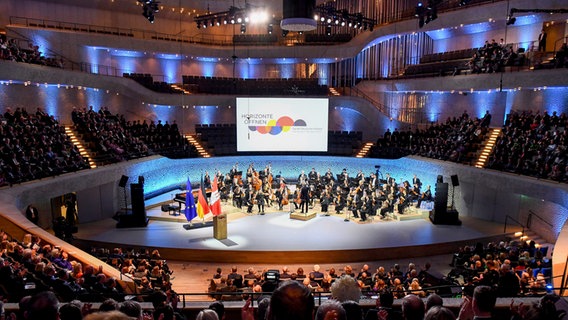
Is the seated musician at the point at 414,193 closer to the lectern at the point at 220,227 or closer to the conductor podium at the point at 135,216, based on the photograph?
the lectern at the point at 220,227

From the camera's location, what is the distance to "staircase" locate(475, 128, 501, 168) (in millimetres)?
17734

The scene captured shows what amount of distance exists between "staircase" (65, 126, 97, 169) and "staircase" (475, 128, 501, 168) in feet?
52.7

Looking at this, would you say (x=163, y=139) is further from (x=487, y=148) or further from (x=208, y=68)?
(x=487, y=148)

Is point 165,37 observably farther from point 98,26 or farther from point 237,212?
point 237,212

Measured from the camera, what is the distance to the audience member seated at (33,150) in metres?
13.6

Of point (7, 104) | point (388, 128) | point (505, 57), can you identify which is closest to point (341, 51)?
point (388, 128)

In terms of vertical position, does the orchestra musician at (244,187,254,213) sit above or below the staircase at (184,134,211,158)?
below

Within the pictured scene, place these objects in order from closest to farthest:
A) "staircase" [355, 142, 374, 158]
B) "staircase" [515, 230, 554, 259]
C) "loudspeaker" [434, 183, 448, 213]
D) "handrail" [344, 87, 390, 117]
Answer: "staircase" [515, 230, 554, 259]
"loudspeaker" [434, 183, 448, 213]
"staircase" [355, 142, 374, 158]
"handrail" [344, 87, 390, 117]

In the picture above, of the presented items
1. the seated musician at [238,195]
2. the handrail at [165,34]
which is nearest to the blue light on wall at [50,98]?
the handrail at [165,34]

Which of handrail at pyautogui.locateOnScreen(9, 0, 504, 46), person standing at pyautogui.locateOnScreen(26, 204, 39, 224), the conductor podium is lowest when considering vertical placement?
the conductor podium

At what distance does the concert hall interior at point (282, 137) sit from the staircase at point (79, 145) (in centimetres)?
13

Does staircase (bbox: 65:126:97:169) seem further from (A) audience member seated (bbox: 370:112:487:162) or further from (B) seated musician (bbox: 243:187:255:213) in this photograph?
(A) audience member seated (bbox: 370:112:487:162)

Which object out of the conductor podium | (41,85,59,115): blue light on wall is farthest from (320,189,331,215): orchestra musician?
(41,85,59,115): blue light on wall

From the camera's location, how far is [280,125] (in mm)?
23531
